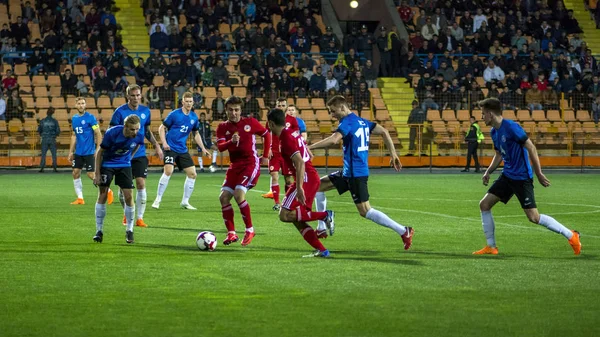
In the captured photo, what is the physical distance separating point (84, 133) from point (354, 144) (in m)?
9.65

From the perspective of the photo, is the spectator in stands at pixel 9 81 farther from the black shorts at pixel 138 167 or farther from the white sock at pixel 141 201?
the white sock at pixel 141 201

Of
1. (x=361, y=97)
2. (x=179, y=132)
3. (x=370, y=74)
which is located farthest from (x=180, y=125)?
(x=370, y=74)

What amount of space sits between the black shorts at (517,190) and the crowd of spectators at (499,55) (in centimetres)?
2502

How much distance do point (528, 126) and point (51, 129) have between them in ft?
55.0

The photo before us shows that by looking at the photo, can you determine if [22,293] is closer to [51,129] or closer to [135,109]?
[135,109]

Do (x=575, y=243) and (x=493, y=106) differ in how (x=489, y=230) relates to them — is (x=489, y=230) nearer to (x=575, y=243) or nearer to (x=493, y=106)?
(x=575, y=243)

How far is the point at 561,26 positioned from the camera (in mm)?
43594

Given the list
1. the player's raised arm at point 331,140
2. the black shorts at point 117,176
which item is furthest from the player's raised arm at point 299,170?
the black shorts at point 117,176

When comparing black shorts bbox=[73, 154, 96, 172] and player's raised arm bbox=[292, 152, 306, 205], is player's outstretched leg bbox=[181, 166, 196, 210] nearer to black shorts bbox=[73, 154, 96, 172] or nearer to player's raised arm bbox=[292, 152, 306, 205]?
black shorts bbox=[73, 154, 96, 172]

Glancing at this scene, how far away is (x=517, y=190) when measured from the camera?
1221cm

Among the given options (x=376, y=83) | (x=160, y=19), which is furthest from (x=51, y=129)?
(x=376, y=83)

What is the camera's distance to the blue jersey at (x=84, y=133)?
67.6ft

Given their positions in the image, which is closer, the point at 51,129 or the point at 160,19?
the point at 51,129

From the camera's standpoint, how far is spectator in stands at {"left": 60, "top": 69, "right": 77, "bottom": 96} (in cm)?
3431
